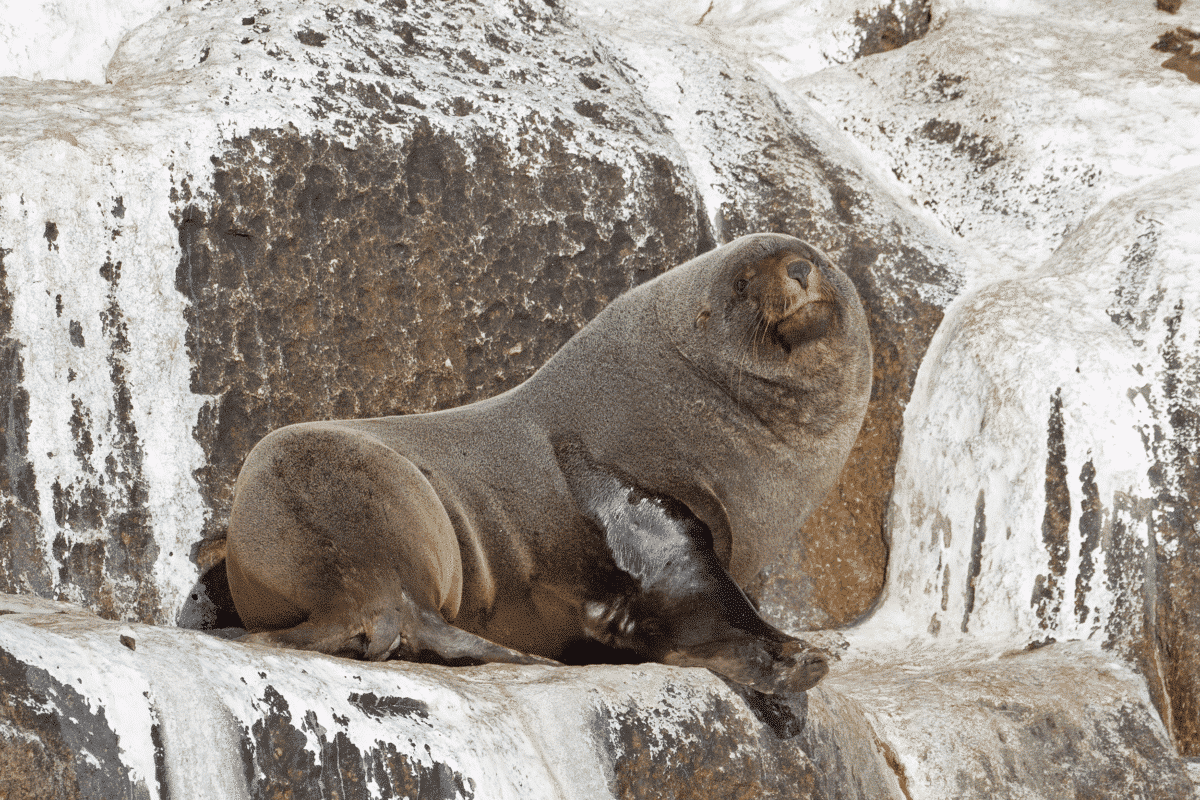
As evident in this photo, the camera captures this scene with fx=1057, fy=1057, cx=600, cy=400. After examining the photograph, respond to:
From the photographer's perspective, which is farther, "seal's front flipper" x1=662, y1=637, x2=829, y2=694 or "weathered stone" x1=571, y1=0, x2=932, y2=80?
"weathered stone" x1=571, y1=0, x2=932, y2=80

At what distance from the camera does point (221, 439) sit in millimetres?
4105

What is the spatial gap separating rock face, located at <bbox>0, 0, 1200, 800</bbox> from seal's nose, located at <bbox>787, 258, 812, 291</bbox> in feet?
4.02

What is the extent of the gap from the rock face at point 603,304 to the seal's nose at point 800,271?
4.02 ft

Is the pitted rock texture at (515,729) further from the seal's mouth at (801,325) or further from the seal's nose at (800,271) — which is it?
the seal's nose at (800,271)

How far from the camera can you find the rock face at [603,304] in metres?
2.83

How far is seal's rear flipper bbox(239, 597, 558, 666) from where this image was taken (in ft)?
9.95

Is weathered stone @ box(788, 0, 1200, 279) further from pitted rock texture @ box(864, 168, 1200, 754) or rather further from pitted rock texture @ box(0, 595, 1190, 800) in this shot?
pitted rock texture @ box(0, 595, 1190, 800)

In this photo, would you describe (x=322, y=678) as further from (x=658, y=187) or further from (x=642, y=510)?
(x=658, y=187)

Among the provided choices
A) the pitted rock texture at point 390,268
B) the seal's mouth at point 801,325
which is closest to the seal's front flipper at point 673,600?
the seal's mouth at point 801,325

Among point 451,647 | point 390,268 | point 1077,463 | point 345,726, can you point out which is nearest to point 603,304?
point 390,268

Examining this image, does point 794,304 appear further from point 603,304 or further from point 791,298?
point 603,304

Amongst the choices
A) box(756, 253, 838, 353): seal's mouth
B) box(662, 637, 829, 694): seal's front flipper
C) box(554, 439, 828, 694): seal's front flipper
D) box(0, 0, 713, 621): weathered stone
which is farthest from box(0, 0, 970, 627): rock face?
box(662, 637, 829, 694): seal's front flipper

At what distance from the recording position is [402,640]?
9.97 feet

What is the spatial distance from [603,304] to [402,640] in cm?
231
